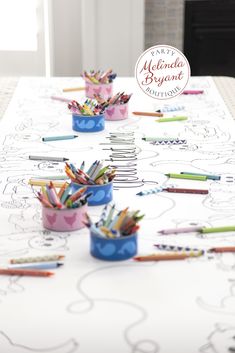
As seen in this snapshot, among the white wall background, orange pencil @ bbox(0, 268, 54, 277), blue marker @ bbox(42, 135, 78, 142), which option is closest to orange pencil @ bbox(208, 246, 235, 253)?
orange pencil @ bbox(0, 268, 54, 277)

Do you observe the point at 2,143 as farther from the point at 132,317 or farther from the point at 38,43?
the point at 38,43

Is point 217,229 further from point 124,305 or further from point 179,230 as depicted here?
point 124,305

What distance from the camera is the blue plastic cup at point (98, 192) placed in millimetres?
1059

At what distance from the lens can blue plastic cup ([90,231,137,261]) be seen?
0.88 metres

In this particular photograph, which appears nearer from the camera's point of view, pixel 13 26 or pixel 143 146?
pixel 143 146

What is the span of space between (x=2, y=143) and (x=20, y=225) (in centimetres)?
46

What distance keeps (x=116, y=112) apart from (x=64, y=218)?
2.19 ft

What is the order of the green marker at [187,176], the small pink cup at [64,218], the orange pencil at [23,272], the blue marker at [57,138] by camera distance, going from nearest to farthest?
the orange pencil at [23,272]
the small pink cup at [64,218]
the green marker at [187,176]
the blue marker at [57,138]

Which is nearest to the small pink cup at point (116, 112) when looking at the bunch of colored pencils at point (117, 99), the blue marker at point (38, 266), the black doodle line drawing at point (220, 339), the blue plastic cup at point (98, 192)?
the bunch of colored pencils at point (117, 99)

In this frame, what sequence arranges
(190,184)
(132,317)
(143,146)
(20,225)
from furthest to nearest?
(143,146) < (190,184) < (20,225) < (132,317)

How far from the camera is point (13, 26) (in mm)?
2924

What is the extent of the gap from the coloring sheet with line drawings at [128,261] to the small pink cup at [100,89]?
0.23m

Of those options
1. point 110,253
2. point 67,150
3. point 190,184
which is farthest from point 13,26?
point 110,253

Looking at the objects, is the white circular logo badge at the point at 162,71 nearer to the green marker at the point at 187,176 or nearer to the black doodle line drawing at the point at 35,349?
the green marker at the point at 187,176
